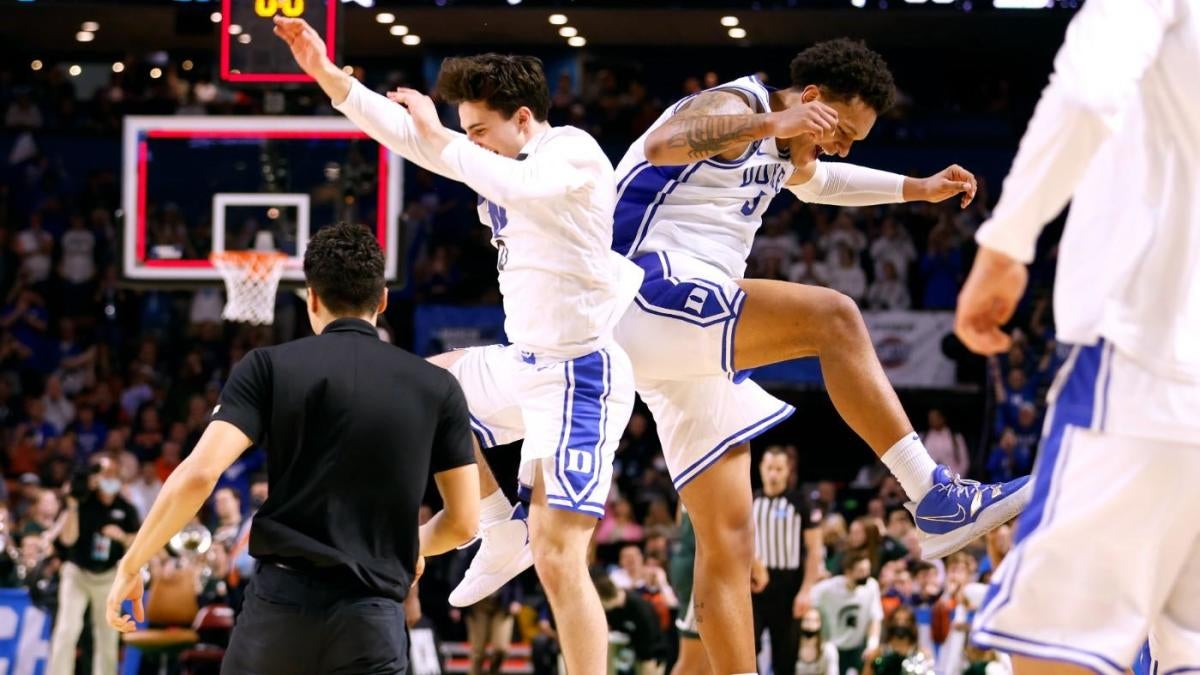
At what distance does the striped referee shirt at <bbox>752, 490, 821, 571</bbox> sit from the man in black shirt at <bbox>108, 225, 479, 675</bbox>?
831cm

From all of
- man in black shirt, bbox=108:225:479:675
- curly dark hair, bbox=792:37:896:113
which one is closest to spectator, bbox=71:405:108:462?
curly dark hair, bbox=792:37:896:113

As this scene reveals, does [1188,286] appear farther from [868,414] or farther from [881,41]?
[881,41]

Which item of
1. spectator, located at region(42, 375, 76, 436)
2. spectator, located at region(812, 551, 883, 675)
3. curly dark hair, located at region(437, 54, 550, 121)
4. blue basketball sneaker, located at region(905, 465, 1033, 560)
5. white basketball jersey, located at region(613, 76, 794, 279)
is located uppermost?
curly dark hair, located at region(437, 54, 550, 121)

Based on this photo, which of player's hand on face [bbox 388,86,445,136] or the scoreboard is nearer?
player's hand on face [bbox 388,86,445,136]

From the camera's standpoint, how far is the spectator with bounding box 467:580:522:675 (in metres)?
14.2

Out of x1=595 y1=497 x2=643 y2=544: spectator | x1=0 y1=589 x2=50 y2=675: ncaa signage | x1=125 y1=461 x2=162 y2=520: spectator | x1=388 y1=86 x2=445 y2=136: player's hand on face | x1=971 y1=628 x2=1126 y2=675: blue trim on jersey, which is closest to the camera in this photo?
x1=971 y1=628 x2=1126 y2=675: blue trim on jersey

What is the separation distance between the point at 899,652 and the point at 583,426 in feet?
25.2

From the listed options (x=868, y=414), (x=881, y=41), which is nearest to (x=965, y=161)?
(x=881, y=41)

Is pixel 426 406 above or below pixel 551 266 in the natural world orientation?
below

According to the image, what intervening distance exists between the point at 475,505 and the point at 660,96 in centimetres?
1673

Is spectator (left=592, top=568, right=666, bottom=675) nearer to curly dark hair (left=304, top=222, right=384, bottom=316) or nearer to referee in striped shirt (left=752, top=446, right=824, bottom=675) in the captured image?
referee in striped shirt (left=752, top=446, right=824, bottom=675)

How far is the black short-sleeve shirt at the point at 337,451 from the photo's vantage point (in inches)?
186

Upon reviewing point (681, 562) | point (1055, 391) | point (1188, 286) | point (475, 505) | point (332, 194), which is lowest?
point (681, 562)

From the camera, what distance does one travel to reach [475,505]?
5.06m
